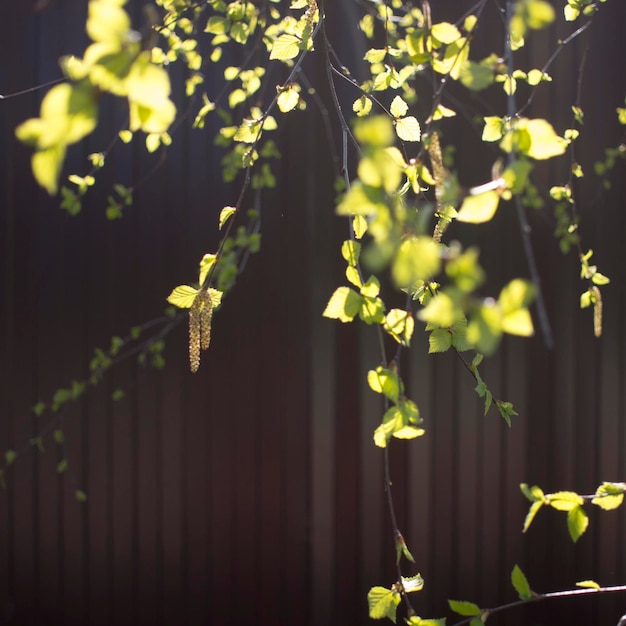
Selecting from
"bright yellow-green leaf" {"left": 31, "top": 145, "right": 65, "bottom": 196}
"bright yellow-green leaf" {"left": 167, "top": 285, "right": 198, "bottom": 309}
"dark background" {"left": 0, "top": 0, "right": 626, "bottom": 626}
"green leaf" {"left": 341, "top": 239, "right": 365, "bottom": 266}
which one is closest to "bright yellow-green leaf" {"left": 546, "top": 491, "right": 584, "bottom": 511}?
"green leaf" {"left": 341, "top": 239, "right": 365, "bottom": 266}

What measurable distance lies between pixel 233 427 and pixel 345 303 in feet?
5.01

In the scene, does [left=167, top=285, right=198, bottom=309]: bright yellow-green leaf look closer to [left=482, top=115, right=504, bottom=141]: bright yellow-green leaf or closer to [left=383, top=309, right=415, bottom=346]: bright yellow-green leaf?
[left=383, top=309, right=415, bottom=346]: bright yellow-green leaf

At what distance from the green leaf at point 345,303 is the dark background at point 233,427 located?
1.43 metres

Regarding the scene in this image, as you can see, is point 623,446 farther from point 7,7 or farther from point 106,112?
point 7,7

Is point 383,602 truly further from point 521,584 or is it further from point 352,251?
point 352,251

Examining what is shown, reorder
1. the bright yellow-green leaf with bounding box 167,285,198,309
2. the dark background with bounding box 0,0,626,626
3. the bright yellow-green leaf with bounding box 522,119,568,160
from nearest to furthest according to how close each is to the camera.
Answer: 1. the bright yellow-green leaf with bounding box 522,119,568,160
2. the bright yellow-green leaf with bounding box 167,285,198,309
3. the dark background with bounding box 0,0,626,626

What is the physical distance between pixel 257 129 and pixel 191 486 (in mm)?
1485

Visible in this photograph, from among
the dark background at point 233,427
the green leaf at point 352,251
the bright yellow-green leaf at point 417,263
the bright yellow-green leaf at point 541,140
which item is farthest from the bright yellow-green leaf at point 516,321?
the dark background at point 233,427

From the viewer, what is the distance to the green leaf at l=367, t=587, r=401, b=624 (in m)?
0.61

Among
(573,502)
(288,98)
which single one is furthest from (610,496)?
(288,98)

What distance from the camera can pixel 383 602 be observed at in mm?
623

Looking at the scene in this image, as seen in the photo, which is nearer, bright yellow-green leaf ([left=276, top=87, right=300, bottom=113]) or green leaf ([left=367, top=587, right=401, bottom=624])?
green leaf ([left=367, top=587, right=401, bottom=624])

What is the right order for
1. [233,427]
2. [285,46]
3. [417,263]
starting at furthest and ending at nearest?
[233,427], [285,46], [417,263]

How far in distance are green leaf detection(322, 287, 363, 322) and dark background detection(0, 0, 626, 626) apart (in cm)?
143
